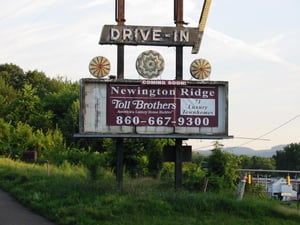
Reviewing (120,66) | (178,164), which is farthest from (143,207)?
(120,66)

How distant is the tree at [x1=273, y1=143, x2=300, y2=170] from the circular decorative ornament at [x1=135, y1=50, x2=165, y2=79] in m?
95.4

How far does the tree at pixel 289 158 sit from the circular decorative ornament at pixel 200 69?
311 ft

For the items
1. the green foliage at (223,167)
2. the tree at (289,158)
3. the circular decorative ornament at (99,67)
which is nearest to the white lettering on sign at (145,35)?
the circular decorative ornament at (99,67)

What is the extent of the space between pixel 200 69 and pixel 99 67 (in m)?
3.10

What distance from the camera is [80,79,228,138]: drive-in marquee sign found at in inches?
664

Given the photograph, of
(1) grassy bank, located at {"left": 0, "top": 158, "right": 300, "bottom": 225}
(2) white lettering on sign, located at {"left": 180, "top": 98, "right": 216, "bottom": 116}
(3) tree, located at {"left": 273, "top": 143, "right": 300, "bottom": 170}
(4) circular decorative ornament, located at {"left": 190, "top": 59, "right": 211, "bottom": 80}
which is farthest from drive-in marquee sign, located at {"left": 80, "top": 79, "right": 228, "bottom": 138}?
(3) tree, located at {"left": 273, "top": 143, "right": 300, "bottom": 170}

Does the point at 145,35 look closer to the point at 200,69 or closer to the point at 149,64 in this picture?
the point at 149,64

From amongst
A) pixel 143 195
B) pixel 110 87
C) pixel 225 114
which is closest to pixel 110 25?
pixel 110 87

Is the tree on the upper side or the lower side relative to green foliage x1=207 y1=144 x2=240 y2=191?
lower

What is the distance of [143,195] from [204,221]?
2.22 metres

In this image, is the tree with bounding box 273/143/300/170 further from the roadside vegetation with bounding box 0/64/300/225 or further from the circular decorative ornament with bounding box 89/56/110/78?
the circular decorative ornament with bounding box 89/56/110/78

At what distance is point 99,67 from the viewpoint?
17.1 meters

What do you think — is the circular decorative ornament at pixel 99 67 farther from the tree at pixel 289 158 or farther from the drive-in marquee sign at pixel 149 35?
the tree at pixel 289 158

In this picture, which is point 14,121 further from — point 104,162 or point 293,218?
point 293,218
